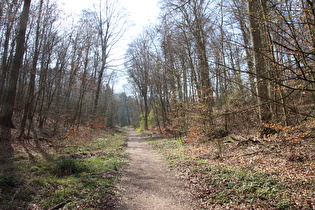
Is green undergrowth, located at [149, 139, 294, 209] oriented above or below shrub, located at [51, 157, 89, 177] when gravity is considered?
below

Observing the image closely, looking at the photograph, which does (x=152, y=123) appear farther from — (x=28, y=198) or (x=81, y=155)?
(x=28, y=198)

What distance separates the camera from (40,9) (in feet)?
39.3

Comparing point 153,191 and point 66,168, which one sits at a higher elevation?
point 66,168

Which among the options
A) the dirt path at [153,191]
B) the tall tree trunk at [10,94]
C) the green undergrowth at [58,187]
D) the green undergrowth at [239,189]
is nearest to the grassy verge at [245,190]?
the green undergrowth at [239,189]

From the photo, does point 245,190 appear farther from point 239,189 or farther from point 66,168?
point 66,168

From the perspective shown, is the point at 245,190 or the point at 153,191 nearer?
the point at 245,190

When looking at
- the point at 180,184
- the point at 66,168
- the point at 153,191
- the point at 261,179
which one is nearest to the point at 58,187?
the point at 66,168

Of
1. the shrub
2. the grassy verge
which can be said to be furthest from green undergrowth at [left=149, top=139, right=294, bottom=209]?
the shrub

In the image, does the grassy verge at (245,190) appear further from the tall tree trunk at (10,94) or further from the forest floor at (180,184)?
the tall tree trunk at (10,94)

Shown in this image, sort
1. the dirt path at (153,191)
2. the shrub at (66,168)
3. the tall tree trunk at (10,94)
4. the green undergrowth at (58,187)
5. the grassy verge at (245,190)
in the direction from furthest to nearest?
the tall tree trunk at (10,94) → the shrub at (66,168) → the dirt path at (153,191) → the green undergrowth at (58,187) → the grassy verge at (245,190)

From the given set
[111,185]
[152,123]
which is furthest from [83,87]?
[152,123]

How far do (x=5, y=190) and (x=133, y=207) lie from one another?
2.73 m

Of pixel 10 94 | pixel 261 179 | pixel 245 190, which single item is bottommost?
pixel 245 190

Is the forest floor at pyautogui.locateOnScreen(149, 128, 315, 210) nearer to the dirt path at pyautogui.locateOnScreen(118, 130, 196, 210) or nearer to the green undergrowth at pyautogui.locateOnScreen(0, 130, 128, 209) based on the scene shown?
the dirt path at pyautogui.locateOnScreen(118, 130, 196, 210)
